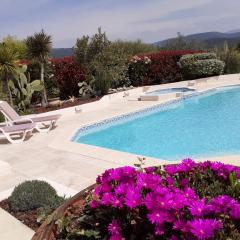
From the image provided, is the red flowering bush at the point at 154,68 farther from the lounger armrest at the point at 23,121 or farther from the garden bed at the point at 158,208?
the garden bed at the point at 158,208

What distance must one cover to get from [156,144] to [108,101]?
567 cm

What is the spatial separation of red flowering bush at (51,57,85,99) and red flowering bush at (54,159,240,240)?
13.8 metres

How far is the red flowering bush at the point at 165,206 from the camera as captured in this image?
2199 millimetres

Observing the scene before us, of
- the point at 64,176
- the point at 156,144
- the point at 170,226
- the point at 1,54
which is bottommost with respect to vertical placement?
the point at 156,144

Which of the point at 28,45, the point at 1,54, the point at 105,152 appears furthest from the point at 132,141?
the point at 28,45

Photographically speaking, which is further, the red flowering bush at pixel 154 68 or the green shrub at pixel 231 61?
the green shrub at pixel 231 61

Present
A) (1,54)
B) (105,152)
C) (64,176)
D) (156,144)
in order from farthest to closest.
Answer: (1,54) < (156,144) < (105,152) < (64,176)

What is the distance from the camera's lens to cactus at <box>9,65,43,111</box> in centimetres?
1317

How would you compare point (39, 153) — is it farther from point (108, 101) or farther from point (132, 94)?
point (132, 94)

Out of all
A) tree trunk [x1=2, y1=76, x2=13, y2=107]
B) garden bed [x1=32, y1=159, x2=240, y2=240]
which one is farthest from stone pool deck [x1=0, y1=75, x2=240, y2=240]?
tree trunk [x1=2, y1=76, x2=13, y2=107]

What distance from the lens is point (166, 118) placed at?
43.2 ft

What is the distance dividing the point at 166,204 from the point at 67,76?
1475cm

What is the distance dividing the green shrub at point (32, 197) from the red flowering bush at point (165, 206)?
1.80 metres

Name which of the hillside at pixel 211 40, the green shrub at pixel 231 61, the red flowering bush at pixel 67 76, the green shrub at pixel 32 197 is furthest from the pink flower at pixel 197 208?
the hillside at pixel 211 40
